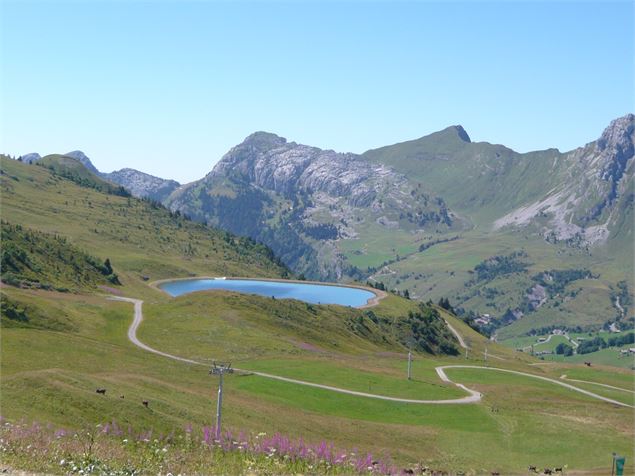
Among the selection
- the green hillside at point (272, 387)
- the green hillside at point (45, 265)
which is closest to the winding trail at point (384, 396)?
the green hillside at point (272, 387)

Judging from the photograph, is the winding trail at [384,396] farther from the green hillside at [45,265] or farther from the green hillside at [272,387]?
the green hillside at [45,265]

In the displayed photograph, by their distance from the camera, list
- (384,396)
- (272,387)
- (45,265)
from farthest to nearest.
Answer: (45,265) < (384,396) < (272,387)

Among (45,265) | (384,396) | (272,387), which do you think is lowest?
(384,396)

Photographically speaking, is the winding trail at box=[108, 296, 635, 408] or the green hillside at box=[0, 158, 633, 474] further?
the winding trail at box=[108, 296, 635, 408]

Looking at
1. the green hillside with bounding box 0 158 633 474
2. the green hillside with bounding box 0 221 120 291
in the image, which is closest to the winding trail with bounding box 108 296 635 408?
the green hillside with bounding box 0 158 633 474

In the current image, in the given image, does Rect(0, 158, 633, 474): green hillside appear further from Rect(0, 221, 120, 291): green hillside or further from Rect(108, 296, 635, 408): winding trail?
Rect(0, 221, 120, 291): green hillside

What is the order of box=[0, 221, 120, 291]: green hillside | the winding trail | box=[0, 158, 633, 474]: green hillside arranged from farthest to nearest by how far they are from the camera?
box=[0, 221, 120, 291]: green hillside < the winding trail < box=[0, 158, 633, 474]: green hillside

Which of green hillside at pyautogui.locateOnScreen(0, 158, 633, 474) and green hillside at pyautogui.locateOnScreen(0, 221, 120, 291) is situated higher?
green hillside at pyautogui.locateOnScreen(0, 221, 120, 291)

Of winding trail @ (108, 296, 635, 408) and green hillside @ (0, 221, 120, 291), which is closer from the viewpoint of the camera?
winding trail @ (108, 296, 635, 408)

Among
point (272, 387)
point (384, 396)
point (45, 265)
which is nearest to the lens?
point (272, 387)

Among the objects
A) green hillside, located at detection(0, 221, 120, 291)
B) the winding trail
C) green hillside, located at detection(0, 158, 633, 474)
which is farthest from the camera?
green hillside, located at detection(0, 221, 120, 291)

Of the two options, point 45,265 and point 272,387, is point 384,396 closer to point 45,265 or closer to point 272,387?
point 272,387

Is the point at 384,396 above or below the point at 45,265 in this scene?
below

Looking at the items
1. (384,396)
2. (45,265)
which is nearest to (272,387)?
(384,396)
